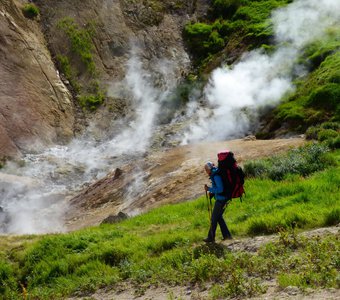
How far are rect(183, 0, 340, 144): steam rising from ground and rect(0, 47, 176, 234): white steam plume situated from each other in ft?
9.82

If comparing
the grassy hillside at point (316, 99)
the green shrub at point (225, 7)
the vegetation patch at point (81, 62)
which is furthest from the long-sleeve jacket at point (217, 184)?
the green shrub at point (225, 7)

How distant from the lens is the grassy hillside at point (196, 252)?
650cm

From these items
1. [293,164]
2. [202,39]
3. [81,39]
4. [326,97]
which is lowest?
[293,164]

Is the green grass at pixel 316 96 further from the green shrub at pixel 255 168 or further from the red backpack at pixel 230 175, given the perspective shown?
the red backpack at pixel 230 175

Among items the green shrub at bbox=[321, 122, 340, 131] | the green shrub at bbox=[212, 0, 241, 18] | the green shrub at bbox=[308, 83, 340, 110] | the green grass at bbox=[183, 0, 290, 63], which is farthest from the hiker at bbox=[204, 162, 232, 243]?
the green shrub at bbox=[212, 0, 241, 18]

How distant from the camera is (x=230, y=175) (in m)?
7.92

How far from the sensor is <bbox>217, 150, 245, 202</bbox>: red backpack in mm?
7832

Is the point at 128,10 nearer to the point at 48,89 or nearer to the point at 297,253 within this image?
the point at 48,89

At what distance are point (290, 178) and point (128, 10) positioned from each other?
25918 mm

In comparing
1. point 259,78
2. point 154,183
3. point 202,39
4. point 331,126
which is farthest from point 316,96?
point 202,39

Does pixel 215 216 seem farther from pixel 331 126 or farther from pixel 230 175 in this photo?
pixel 331 126

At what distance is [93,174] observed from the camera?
2233 cm

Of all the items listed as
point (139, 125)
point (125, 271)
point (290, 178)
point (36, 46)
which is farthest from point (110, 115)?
point (125, 271)

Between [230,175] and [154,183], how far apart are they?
9.23 meters
